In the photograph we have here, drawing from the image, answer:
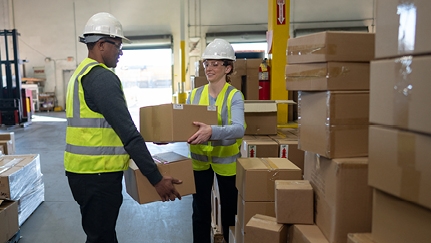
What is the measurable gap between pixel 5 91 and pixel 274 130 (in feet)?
32.4

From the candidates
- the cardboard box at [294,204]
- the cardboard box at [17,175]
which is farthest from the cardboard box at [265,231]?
the cardboard box at [17,175]

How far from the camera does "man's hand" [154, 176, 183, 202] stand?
1.55 meters

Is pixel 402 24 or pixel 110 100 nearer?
Answer: pixel 402 24

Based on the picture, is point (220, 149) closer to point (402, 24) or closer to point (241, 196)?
point (241, 196)

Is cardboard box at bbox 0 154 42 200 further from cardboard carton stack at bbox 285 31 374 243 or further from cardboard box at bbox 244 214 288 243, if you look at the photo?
cardboard carton stack at bbox 285 31 374 243

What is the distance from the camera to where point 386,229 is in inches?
38.3

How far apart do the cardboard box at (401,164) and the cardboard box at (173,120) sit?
37.6 inches

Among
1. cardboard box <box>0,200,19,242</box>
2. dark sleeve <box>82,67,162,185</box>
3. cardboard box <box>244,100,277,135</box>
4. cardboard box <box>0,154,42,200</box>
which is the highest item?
dark sleeve <box>82,67,162,185</box>

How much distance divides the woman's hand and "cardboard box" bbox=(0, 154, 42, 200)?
202 cm

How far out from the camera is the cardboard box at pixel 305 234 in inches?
52.4

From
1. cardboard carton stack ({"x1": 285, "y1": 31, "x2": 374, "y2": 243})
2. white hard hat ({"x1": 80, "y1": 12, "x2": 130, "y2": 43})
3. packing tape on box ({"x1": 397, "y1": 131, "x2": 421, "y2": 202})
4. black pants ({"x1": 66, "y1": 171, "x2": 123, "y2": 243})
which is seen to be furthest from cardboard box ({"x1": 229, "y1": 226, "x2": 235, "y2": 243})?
white hard hat ({"x1": 80, "y1": 12, "x2": 130, "y2": 43})

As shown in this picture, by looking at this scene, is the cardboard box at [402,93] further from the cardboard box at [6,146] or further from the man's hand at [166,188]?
the cardboard box at [6,146]

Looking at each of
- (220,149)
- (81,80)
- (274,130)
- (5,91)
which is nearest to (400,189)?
(220,149)

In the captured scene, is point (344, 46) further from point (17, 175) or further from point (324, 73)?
point (17, 175)
